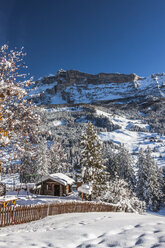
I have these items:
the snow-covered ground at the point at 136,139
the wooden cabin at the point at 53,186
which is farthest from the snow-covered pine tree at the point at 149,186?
the snow-covered ground at the point at 136,139

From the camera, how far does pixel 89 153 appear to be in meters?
22.9

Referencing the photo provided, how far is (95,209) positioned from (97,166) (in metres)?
9.40

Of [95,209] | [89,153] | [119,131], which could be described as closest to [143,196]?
[89,153]

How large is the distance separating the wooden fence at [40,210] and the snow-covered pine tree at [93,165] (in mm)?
7443

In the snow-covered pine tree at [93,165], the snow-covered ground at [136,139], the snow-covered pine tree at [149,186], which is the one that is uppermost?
the snow-covered ground at [136,139]

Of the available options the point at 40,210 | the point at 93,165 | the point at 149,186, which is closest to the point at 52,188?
the point at 93,165

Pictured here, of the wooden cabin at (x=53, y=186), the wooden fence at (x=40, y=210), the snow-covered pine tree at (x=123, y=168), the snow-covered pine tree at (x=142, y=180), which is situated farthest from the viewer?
the snow-covered pine tree at (x=123, y=168)

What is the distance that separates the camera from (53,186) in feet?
102

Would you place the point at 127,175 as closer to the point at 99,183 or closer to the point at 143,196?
the point at 143,196

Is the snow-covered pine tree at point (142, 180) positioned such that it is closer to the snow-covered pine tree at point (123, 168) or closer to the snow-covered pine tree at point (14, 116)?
the snow-covered pine tree at point (123, 168)

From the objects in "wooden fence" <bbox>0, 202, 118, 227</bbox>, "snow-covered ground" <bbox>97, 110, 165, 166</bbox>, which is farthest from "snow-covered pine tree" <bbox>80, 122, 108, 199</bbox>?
"snow-covered ground" <bbox>97, 110, 165, 166</bbox>

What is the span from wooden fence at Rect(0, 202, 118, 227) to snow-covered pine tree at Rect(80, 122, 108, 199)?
7.44 m

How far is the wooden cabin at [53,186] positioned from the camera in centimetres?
3027

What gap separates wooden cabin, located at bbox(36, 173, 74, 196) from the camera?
1192 inches
